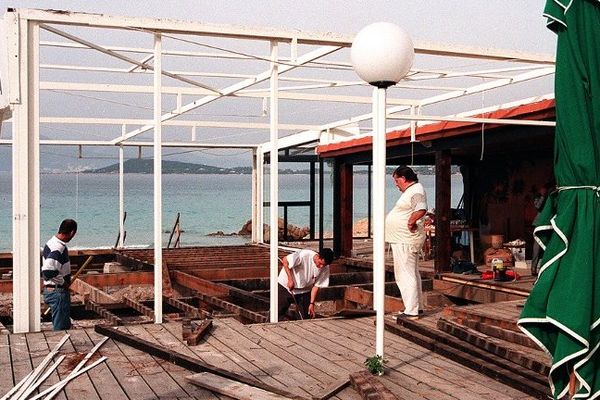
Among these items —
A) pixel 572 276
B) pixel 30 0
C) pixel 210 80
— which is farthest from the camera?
pixel 30 0

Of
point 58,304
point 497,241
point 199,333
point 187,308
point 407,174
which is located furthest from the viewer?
point 497,241

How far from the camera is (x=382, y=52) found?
5.52 meters

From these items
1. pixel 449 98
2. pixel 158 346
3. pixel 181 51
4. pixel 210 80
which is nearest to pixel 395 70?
Result: pixel 158 346

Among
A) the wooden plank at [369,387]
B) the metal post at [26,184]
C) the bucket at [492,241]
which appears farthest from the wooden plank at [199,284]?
the wooden plank at [369,387]

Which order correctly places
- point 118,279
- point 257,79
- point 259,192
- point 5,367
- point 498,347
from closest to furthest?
point 5,367 < point 498,347 < point 257,79 < point 118,279 < point 259,192

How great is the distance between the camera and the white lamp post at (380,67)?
5.52 m

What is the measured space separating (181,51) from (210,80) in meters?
3.19

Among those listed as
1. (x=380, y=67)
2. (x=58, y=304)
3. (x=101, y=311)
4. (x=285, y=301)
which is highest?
(x=380, y=67)

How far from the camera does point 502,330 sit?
252 inches

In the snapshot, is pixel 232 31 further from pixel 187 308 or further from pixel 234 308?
Answer: pixel 187 308

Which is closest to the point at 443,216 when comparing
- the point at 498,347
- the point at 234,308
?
the point at 234,308

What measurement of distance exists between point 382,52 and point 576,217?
211 cm

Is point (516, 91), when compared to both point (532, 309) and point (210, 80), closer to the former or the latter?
point (210, 80)

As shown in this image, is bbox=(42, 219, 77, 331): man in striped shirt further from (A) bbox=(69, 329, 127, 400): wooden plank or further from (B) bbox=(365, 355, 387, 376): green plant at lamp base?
(B) bbox=(365, 355, 387, 376): green plant at lamp base
